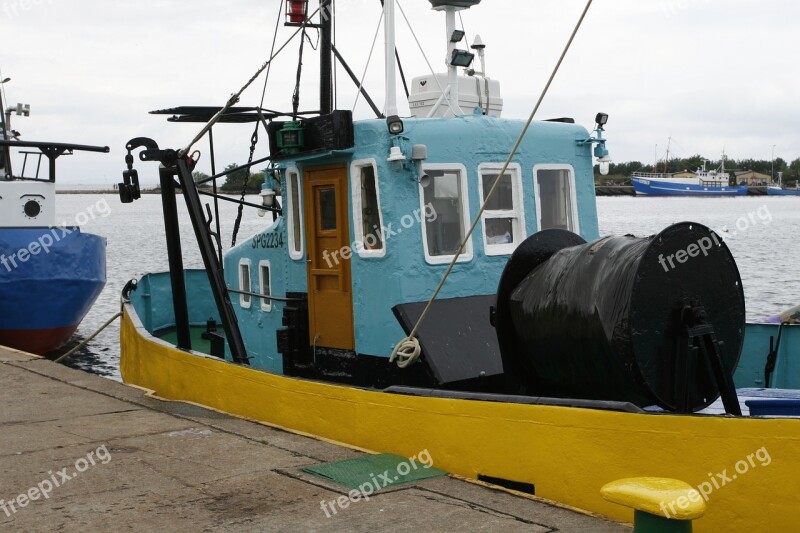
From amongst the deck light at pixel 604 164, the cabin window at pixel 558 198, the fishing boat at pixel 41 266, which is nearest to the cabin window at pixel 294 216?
the cabin window at pixel 558 198

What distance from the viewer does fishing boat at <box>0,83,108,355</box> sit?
18.2 m

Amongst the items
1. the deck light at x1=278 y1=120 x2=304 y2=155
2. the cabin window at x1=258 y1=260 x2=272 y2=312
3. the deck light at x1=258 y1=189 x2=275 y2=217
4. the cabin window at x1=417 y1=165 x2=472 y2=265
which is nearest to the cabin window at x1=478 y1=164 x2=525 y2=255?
the cabin window at x1=417 y1=165 x2=472 y2=265

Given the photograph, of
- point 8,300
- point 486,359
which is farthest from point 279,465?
point 8,300

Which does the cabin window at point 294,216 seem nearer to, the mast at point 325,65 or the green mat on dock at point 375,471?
the mast at point 325,65

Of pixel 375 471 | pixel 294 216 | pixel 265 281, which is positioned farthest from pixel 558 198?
pixel 375 471

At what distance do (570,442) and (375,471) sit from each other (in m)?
1.42

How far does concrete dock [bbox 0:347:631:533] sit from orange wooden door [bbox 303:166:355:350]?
4.08ft

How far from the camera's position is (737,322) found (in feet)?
20.2

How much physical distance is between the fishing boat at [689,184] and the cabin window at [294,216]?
144m

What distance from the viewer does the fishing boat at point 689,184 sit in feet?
484

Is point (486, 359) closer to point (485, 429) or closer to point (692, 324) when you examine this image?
point (485, 429)

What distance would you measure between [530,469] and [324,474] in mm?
1399

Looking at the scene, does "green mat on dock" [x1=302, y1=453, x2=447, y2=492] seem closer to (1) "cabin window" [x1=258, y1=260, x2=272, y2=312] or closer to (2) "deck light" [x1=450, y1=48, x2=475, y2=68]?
(1) "cabin window" [x1=258, y1=260, x2=272, y2=312]

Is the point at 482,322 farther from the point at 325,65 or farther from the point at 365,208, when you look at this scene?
the point at 325,65
